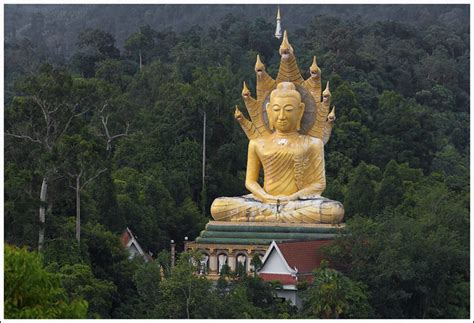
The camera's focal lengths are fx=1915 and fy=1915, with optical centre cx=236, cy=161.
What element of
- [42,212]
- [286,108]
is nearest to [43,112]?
[42,212]

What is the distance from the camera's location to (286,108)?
30766 millimetres

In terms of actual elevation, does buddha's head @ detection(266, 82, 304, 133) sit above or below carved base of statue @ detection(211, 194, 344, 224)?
above

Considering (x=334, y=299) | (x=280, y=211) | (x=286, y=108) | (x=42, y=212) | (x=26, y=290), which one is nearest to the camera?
(x=26, y=290)

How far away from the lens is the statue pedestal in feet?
96.3

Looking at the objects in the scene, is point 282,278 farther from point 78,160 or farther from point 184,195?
point 184,195

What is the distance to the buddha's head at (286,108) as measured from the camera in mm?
30766

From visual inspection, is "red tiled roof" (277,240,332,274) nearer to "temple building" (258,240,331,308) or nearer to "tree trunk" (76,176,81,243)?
"temple building" (258,240,331,308)

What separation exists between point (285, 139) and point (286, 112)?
51cm

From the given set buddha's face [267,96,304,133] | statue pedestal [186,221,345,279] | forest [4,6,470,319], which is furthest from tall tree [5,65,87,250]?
buddha's face [267,96,304,133]

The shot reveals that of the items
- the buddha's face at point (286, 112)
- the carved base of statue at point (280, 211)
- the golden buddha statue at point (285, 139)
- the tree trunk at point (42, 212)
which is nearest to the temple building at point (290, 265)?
the carved base of statue at point (280, 211)

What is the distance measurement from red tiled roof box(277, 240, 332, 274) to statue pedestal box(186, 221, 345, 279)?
0.74 meters

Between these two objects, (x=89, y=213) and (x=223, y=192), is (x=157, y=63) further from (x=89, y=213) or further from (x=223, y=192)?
(x=89, y=213)

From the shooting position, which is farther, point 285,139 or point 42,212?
point 285,139

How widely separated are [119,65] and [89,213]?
20907 millimetres
